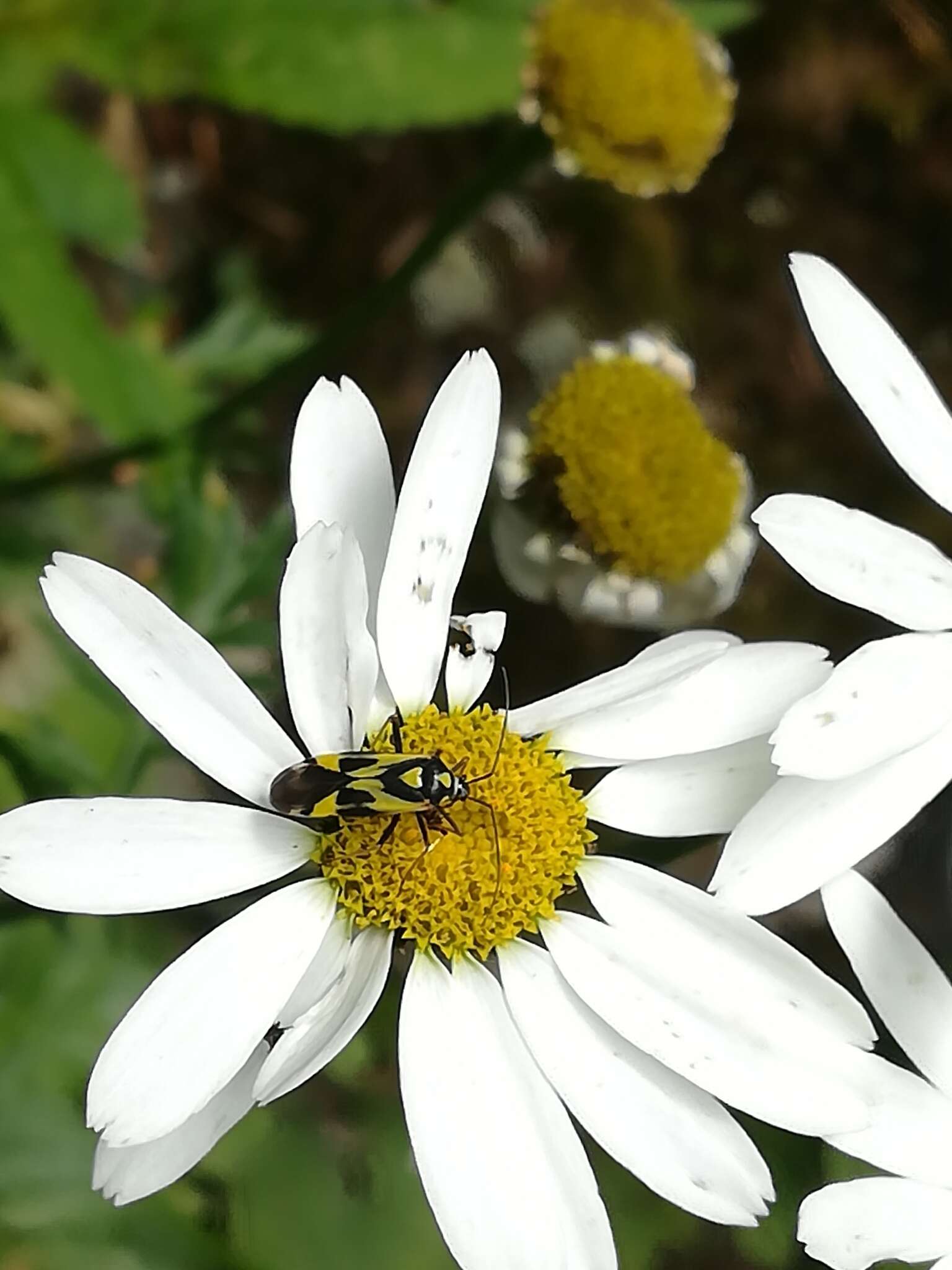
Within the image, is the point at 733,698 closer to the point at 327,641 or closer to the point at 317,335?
the point at 327,641

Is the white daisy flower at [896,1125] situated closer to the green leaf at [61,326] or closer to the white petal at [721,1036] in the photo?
the white petal at [721,1036]

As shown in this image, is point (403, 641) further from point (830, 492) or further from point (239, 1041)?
point (830, 492)

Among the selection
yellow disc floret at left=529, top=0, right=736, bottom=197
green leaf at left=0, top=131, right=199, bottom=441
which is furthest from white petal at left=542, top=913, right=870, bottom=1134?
green leaf at left=0, top=131, right=199, bottom=441

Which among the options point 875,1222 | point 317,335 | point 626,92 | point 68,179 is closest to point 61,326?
point 68,179

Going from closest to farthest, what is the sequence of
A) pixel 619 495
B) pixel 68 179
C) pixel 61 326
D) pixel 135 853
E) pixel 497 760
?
pixel 135 853 < pixel 497 760 < pixel 619 495 < pixel 61 326 < pixel 68 179

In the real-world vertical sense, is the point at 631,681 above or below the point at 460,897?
above

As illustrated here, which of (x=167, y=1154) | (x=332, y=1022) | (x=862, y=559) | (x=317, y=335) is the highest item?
(x=862, y=559)

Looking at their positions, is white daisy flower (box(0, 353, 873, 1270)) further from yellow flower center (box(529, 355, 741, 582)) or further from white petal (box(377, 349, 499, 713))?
yellow flower center (box(529, 355, 741, 582))
